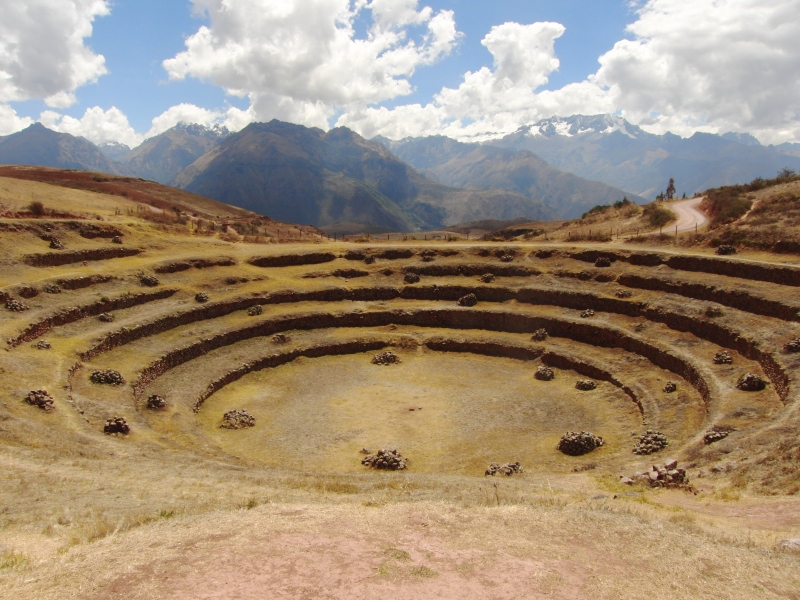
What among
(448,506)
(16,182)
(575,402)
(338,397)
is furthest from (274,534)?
(16,182)

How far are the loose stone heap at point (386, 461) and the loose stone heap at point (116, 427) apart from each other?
1338 cm

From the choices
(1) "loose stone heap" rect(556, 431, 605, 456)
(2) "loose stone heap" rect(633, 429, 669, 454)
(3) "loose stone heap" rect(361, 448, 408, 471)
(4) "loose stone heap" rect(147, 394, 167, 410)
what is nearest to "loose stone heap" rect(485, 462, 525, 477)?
(1) "loose stone heap" rect(556, 431, 605, 456)

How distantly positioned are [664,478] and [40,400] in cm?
3122

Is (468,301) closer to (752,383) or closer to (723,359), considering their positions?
(723,359)

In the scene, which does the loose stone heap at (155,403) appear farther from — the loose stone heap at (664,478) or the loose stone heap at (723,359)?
the loose stone heap at (723,359)

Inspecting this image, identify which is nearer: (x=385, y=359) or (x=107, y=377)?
(x=107, y=377)

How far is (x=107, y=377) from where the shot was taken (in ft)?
111

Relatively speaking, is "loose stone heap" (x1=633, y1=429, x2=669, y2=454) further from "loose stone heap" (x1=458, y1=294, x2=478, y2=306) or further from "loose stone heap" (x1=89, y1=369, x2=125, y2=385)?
"loose stone heap" (x1=89, y1=369, x2=125, y2=385)

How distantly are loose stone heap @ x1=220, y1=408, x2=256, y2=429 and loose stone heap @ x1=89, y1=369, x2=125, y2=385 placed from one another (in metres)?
7.75

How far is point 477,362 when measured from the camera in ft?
152

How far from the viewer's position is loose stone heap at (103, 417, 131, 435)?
86.5 feet

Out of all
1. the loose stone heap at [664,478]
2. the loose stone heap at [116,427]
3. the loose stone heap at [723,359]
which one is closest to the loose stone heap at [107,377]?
the loose stone heap at [116,427]

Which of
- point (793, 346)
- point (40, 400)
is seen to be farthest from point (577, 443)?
point (40, 400)

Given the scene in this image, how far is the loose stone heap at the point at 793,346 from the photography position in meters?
31.9
